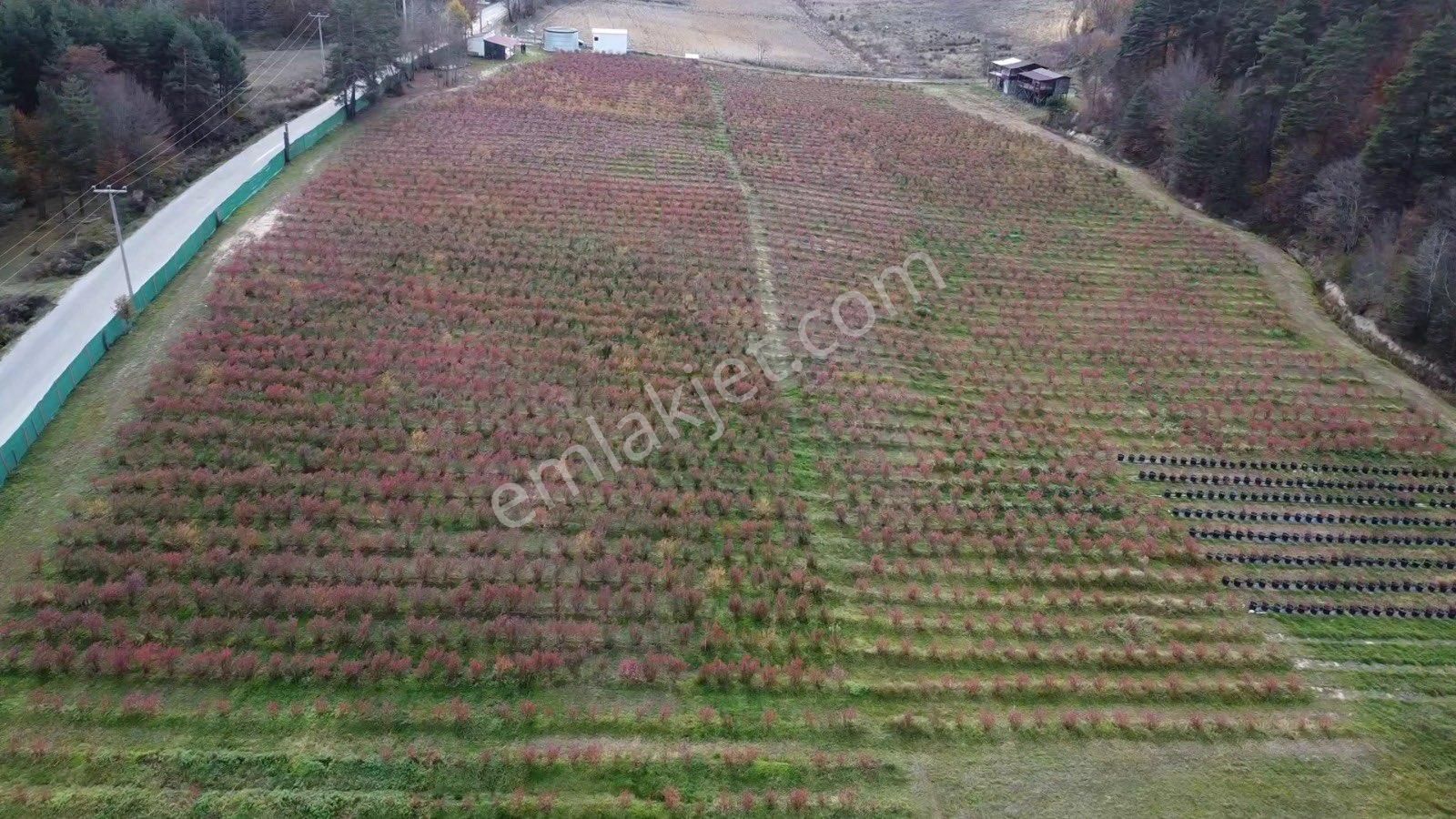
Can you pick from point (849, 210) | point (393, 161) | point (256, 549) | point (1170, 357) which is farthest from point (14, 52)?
point (1170, 357)

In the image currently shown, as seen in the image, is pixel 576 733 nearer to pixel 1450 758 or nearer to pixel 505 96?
pixel 1450 758

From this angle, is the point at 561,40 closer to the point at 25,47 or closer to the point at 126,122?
the point at 126,122

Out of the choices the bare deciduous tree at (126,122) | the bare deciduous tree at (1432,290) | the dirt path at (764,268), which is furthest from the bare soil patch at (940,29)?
the bare deciduous tree at (126,122)

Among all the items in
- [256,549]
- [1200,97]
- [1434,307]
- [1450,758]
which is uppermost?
[1200,97]

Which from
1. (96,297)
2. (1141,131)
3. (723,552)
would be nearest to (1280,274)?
(1141,131)

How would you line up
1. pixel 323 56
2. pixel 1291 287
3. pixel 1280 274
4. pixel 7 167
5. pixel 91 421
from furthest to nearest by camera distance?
1. pixel 323 56
2. pixel 1280 274
3. pixel 1291 287
4. pixel 7 167
5. pixel 91 421

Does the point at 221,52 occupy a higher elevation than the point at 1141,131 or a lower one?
higher
